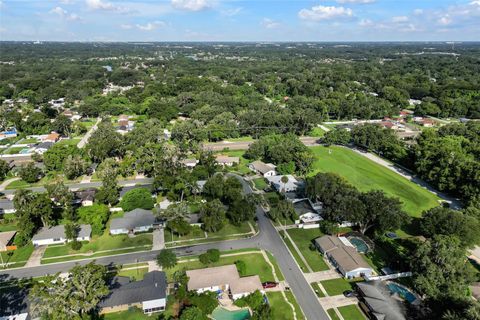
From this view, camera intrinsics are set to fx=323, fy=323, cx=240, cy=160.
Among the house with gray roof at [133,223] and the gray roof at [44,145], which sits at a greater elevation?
the gray roof at [44,145]

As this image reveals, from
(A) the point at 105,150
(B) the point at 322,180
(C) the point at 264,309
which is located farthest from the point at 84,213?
(B) the point at 322,180

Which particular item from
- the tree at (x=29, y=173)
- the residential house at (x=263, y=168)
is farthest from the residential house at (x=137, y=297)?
the tree at (x=29, y=173)

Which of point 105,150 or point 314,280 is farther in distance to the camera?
point 105,150

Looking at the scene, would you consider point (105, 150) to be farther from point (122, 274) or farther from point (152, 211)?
point (122, 274)

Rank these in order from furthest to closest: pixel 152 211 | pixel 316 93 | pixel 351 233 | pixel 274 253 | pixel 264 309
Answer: pixel 316 93, pixel 152 211, pixel 351 233, pixel 274 253, pixel 264 309

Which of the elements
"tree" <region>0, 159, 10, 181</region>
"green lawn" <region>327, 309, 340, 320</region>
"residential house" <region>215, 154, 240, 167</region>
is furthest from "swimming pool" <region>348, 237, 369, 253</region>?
"tree" <region>0, 159, 10, 181</region>

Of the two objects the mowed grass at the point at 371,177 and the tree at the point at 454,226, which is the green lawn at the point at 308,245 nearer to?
the tree at the point at 454,226
